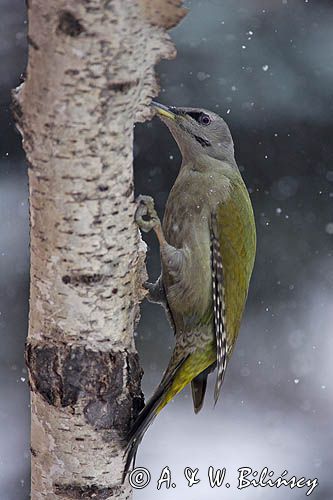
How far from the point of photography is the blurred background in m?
5.29

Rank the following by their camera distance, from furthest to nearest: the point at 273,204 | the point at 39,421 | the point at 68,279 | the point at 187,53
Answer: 1. the point at 273,204
2. the point at 187,53
3. the point at 39,421
4. the point at 68,279

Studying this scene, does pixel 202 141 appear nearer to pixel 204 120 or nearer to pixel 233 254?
pixel 204 120

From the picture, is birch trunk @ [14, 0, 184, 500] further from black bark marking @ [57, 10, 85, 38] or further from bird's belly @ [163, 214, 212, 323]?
bird's belly @ [163, 214, 212, 323]

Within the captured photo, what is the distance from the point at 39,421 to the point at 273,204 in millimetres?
3503

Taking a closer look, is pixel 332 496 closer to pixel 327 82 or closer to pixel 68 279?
pixel 327 82

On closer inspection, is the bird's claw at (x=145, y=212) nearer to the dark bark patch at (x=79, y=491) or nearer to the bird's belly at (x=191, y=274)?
the bird's belly at (x=191, y=274)

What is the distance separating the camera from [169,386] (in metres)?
2.84

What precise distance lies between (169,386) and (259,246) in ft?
10.4

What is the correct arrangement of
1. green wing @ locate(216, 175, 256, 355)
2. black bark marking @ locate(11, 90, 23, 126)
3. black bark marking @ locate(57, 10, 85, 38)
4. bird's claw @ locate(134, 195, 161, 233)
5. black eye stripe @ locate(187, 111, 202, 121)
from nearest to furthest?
1. black bark marking @ locate(57, 10, 85, 38)
2. black bark marking @ locate(11, 90, 23, 126)
3. bird's claw @ locate(134, 195, 161, 233)
4. green wing @ locate(216, 175, 256, 355)
5. black eye stripe @ locate(187, 111, 202, 121)

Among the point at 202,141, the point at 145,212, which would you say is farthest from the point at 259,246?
the point at 145,212

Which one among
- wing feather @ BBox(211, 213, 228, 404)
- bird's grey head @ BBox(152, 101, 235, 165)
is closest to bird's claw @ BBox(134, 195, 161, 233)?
wing feather @ BBox(211, 213, 228, 404)

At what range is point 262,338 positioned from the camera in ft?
20.5

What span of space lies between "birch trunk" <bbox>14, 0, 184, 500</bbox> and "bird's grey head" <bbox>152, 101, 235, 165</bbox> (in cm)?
80

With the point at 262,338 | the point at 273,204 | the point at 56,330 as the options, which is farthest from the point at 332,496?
the point at 56,330
